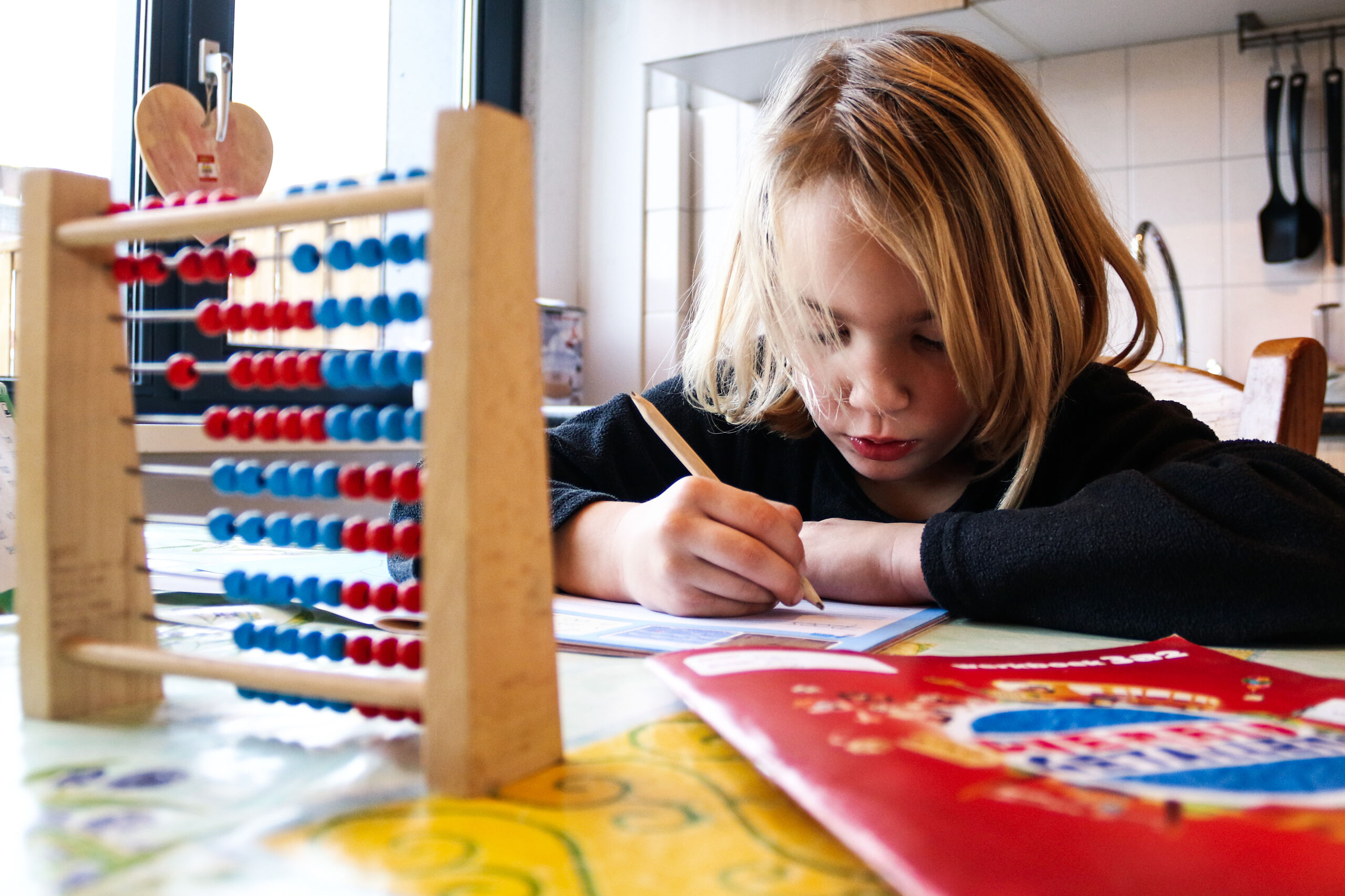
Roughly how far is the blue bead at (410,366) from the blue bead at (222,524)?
0.39ft

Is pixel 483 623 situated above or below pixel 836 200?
below

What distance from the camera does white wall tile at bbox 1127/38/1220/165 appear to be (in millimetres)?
2170

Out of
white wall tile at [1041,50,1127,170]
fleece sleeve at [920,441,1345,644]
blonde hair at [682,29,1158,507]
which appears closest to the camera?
fleece sleeve at [920,441,1345,644]

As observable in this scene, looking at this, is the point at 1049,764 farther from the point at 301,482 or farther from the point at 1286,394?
the point at 1286,394

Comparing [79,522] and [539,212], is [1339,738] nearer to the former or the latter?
[79,522]

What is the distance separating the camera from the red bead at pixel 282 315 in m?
0.39

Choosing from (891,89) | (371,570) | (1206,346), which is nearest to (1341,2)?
(1206,346)

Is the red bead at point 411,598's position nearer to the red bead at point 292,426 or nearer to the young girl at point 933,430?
the red bead at point 292,426

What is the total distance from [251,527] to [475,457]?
16cm

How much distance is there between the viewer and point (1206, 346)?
2.19 meters

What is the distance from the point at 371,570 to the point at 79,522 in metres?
0.46

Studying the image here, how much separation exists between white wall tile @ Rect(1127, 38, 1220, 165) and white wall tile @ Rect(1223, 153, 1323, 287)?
0.25 ft

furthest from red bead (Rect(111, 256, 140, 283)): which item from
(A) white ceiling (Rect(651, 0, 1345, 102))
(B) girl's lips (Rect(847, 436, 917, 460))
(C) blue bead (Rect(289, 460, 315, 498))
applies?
(A) white ceiling (Rect(651, 0, 1345, 102))

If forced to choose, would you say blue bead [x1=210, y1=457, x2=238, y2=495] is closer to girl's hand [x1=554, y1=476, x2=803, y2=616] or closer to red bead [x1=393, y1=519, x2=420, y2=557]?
red bead [x1=393, y1=519, x2=420, y2=557]
